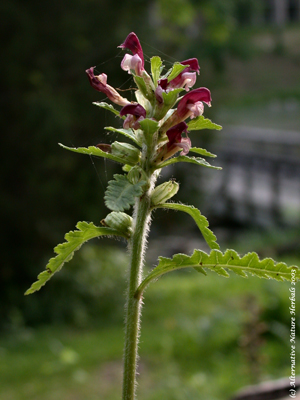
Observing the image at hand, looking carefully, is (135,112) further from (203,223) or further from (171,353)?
(171,353)

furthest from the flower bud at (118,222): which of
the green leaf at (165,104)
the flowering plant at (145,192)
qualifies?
the green leaf at (165,104)

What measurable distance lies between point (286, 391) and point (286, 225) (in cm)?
1227

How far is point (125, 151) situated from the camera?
3.27ft

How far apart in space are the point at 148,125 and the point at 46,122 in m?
6.39

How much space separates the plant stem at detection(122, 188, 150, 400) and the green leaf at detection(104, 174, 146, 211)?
0.30ft

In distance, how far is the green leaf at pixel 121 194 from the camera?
2.86ft

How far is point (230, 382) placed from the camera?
480 centimetres

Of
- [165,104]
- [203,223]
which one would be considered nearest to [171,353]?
[203,223]

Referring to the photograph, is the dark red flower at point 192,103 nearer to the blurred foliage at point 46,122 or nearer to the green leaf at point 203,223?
the green leaf at point 203,223

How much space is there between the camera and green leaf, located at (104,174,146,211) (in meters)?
0.87

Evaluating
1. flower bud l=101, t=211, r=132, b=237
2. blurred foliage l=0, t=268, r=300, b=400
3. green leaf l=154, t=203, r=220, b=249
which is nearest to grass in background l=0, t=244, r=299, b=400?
blurred foliage l=0, t=268, r=300, b=400

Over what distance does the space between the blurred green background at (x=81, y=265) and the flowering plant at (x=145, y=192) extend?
12.5 feet

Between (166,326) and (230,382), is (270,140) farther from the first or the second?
(230,382)

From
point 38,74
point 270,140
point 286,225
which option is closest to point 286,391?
point 38,74
